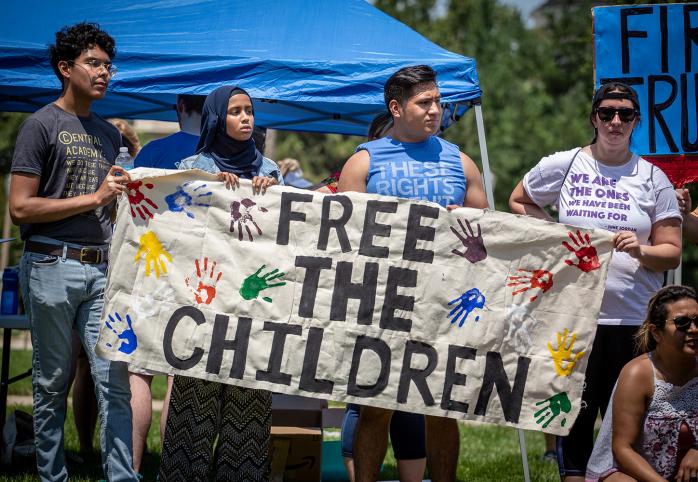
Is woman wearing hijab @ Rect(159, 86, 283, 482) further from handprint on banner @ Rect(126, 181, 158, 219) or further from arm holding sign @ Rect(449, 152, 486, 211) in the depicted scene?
arm holding sign @ Rect(449, 152, 486, 211)

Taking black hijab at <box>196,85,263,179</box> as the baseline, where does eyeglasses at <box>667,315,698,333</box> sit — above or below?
below

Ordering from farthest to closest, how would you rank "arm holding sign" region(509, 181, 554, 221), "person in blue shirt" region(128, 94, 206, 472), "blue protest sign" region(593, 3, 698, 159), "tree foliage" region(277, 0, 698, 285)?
"tree foliage" region(277, 0, 698, 285)
"blue protest sign" region(593, 3, 698, 159)
"person in blue shirt" region(128, 94, 206, 472)
"arm holding sign" region(509, 181, 554, 221)

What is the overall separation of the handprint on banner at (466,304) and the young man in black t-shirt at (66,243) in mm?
1525

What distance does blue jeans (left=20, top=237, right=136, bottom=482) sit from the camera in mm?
4125

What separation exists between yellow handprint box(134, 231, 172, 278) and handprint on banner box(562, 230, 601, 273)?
1846mm

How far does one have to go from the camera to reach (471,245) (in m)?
4.24

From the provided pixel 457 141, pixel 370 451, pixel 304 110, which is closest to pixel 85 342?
pixel 370 451

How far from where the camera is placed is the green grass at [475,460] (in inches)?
226

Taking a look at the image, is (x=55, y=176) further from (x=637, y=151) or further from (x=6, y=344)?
(x=637, y=151)

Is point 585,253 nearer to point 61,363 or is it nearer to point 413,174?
point 413,174

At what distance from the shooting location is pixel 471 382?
4188mm

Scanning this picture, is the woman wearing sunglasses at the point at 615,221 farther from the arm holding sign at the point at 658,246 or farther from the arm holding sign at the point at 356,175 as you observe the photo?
the arm holding sign at the point at 356,175

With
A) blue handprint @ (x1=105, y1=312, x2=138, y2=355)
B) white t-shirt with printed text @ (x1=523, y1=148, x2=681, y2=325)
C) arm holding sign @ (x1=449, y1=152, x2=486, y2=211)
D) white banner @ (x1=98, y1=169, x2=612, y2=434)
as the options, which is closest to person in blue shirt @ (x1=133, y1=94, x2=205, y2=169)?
white banner @ (x1=98, y1=169, x2=612, y2=434)

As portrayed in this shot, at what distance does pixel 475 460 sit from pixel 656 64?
Result: 3.14 meters
